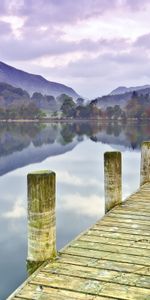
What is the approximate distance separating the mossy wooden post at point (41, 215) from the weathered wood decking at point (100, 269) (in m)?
0.20

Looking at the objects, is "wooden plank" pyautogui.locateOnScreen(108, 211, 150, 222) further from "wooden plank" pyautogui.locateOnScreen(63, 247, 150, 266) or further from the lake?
the lake

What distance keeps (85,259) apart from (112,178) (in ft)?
11.8

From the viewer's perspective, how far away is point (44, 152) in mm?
46906

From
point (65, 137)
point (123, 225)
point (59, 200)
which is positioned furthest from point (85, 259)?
point (65, 137)

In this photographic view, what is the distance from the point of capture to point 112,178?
9.03m

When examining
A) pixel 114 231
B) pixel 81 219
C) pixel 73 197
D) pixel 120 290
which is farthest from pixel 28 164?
pixel 120 290

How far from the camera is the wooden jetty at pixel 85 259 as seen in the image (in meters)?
4.64

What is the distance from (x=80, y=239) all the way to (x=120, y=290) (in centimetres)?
195

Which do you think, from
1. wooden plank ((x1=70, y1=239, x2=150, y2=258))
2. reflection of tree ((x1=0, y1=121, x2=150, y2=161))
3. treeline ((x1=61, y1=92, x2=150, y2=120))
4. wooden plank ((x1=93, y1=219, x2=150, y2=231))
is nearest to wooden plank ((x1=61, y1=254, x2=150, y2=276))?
wooden plank ((x1=70, y1=239, x2=150, y2=258))

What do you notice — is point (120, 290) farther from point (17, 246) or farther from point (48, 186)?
point (17, 246)

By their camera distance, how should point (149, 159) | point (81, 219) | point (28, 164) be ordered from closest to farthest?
point (149, 159) < point (81, 219) < point (28, 164)

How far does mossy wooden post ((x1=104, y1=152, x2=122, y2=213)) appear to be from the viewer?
8912mm

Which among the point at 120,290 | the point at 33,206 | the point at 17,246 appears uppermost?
the point at 33,206

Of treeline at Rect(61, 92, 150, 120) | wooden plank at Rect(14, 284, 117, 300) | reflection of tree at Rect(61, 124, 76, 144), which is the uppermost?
treeline at Rect(61, 92, 150, 120)
